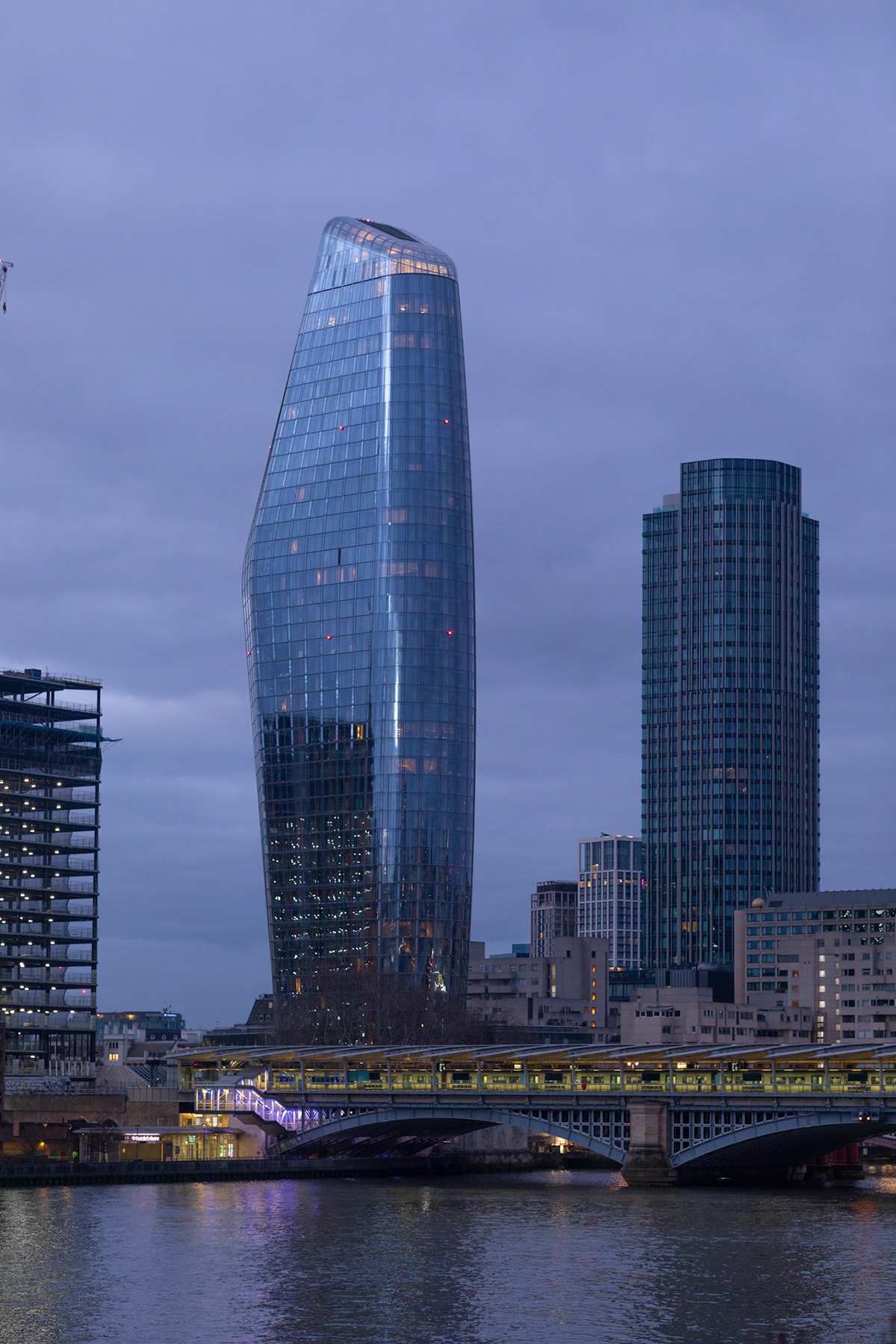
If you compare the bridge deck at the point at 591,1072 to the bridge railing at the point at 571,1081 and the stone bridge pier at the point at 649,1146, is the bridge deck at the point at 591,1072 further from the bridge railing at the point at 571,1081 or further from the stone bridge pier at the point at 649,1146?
the stone bridge pier at the point at 649,1146

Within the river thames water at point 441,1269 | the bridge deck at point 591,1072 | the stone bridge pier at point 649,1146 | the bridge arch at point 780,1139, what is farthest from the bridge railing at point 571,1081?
the river thames water at point 441,1269

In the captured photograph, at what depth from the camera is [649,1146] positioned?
16838cm

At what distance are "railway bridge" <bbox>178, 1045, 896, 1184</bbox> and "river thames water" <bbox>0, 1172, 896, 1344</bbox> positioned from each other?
6.85 meters

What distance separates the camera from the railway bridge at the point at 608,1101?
536 feet

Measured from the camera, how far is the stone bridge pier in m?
168

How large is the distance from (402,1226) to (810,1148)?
179 ft

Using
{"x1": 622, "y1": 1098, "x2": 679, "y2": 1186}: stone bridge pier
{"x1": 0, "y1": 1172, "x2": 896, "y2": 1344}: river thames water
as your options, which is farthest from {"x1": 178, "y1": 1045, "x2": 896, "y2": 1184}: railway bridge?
{"x1": 0, "y1": 1172, "x2": 896, "y2": 1344}: river thames water

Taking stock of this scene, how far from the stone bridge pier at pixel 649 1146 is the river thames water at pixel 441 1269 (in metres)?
6.00

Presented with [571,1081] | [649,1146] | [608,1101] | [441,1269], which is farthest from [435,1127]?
[441,1269]

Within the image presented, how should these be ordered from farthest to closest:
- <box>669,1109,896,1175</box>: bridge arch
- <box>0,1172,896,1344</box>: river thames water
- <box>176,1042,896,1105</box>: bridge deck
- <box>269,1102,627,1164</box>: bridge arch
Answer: <box>269,1102,627,1164</box>: bridge arch
<box>176,1042,896,1105</box>: bridge deck
<box>669,1109,896,1175</box>: bridge arch
<box>0,1172,896,1344</box>: river thames water

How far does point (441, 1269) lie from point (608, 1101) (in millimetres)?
59053

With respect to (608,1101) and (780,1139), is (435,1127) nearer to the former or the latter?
(608,1101)

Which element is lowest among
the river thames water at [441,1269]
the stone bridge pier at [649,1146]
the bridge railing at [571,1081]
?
the river thames water at [441,1269]

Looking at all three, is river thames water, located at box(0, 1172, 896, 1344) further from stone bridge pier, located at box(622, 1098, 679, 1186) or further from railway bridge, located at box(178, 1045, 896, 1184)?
railway bridge, located at box(178, 1045, 896, 1184)
